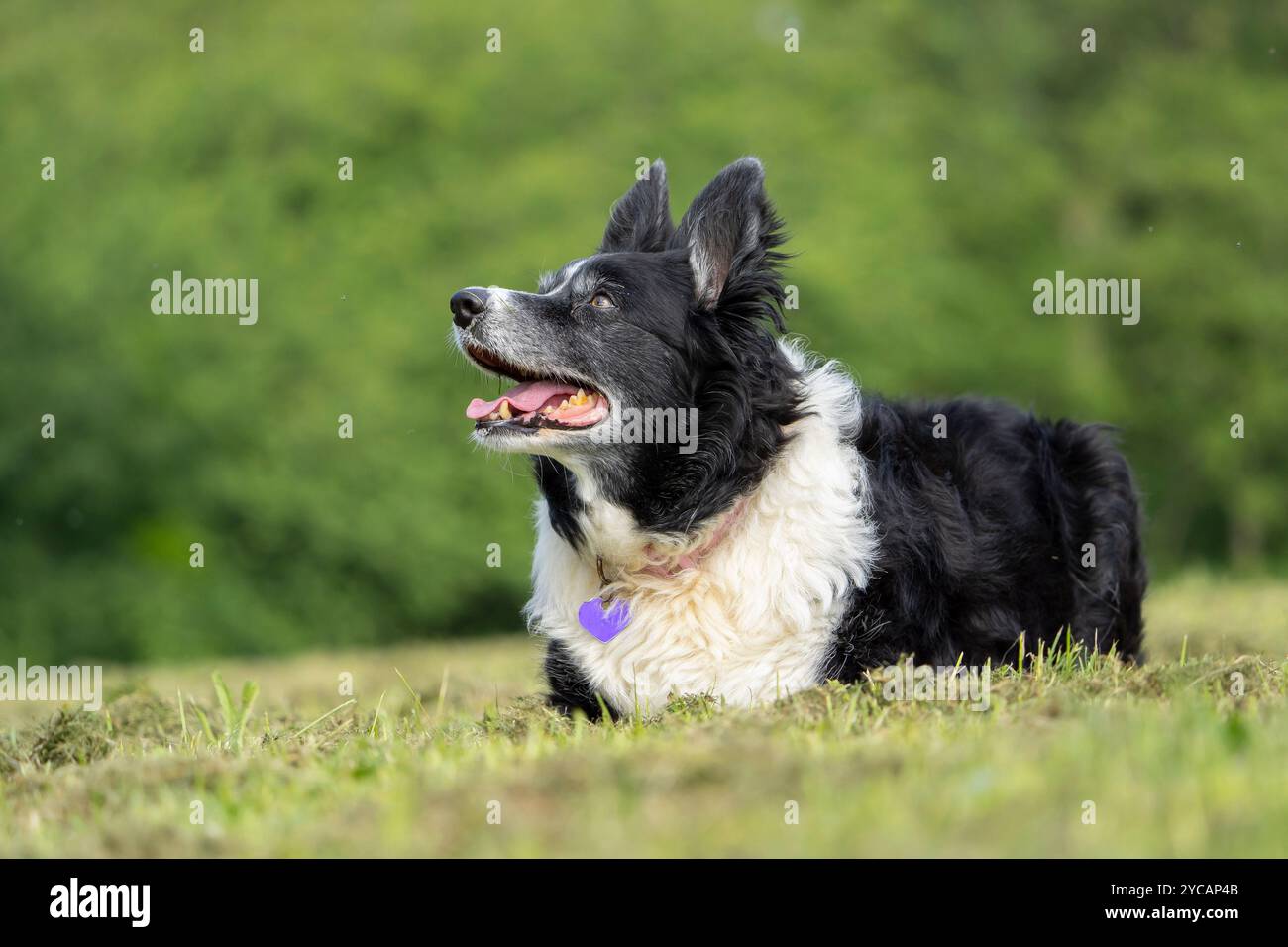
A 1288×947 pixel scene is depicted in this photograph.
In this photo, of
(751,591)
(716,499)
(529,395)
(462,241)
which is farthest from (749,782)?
(462,241)

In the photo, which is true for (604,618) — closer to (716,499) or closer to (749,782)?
(716,499)

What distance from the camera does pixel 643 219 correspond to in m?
6.04

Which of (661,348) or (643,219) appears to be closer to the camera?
(661,348)

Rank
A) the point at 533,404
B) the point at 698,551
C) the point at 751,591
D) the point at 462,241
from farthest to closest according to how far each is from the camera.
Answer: the point at 462,241
the point at 533,404
the point at 698,551
the point at 751,591

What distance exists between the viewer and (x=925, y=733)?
3.81m

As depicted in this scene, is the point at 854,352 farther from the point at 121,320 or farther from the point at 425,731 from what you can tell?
the point at 425,731

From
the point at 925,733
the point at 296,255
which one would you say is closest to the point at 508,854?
the point at 925,733

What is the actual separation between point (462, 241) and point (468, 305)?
1986 cm

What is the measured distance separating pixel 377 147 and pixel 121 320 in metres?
5.72

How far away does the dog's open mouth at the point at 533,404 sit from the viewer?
17.1ft

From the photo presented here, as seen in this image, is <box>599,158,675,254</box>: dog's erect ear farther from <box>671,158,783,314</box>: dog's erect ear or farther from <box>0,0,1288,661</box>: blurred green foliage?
<box>0,0,1288,661</box>: blurred green foliage

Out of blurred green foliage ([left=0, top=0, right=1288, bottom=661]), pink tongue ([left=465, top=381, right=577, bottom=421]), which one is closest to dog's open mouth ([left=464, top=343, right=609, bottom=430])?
pink tongue ([left=465, top=381, right=577, bottom=421])

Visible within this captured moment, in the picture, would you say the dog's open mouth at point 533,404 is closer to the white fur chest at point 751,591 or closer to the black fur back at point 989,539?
the white fur chest at point 751,591

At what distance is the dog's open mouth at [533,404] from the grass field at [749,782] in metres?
1.08
